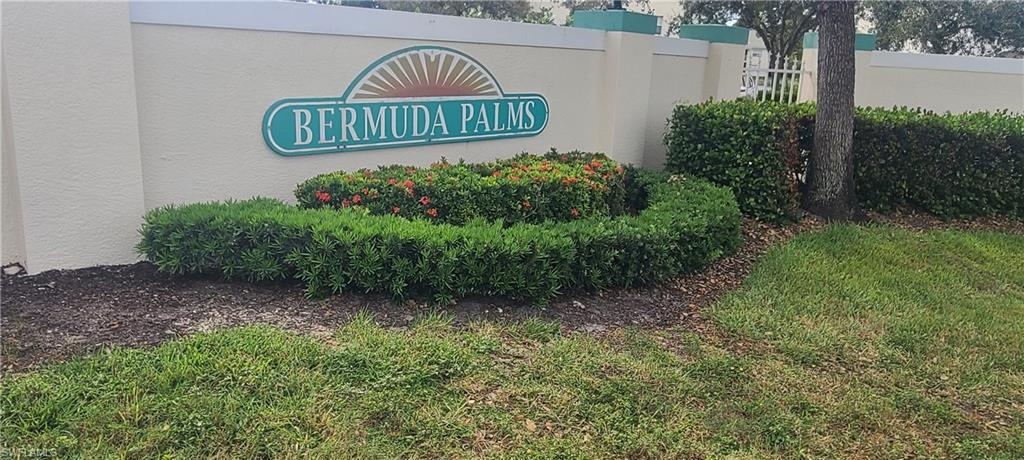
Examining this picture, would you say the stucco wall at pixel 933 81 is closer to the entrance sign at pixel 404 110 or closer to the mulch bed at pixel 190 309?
the entrance sign at pixel 404 110

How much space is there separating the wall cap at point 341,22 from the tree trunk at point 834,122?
7.99 ft

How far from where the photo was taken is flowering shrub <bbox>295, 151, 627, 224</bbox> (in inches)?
203

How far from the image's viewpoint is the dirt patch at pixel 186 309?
3588 millimetres

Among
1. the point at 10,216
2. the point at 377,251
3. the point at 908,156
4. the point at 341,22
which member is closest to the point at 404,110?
the point at 341,22

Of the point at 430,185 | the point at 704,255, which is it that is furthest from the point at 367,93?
the point at 704,255

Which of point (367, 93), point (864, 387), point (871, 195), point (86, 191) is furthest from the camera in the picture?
point (871, 195)

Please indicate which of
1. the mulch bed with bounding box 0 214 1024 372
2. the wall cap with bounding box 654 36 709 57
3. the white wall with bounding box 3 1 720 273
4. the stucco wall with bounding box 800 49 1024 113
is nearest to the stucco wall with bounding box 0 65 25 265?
the white wall with bounding box 3 1 720 273

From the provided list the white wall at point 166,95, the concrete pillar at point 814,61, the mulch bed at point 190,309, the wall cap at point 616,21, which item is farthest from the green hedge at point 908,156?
the concrete pillar at point 814,61

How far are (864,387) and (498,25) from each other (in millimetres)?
4385

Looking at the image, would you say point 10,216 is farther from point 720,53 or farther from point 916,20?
point 916,20

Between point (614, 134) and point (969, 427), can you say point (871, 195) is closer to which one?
point (614, 134)

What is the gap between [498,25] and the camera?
266 inches

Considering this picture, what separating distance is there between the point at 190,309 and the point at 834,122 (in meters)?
5.91

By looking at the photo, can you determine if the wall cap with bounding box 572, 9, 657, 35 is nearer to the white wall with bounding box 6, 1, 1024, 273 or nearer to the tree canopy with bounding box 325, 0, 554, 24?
the white wall with bounding box 6, 1, 1024, 273
